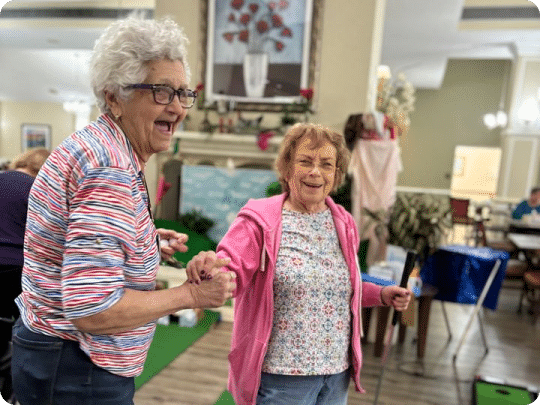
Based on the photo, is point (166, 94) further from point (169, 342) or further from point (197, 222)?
point (197, 222)

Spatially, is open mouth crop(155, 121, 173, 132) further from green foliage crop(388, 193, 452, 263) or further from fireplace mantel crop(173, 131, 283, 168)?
fireplace mantel crop(173, 131, 283, 168)

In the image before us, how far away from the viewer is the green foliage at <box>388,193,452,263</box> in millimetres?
3182

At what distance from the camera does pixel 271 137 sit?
413 centimetres

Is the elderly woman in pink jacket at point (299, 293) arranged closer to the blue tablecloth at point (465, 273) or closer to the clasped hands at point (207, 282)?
the clasped hands at point (207, 282)

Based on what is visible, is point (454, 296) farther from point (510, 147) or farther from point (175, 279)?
point (510, 147)

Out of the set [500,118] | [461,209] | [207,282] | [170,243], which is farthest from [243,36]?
[500,118]

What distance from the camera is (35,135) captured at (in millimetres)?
14320

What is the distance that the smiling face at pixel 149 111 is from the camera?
917mm

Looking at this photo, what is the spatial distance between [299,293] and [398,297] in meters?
0.36

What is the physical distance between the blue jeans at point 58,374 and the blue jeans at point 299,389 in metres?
0.56

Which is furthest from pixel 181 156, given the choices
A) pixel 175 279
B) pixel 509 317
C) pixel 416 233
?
pixel 509 317

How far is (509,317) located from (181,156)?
3856 millimetres

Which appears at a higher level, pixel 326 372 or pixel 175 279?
pixel 326 372

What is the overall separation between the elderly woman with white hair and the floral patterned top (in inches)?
17.3
